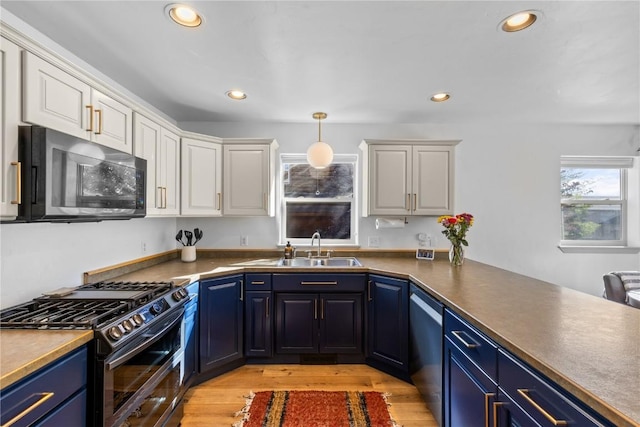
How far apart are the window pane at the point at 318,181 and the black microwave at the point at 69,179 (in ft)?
5.78

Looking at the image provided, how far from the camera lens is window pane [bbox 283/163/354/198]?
3324mm

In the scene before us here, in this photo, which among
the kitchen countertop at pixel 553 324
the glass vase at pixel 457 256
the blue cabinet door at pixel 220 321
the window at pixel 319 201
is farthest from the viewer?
the window at pixel 319 201

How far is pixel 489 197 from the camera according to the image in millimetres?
3236

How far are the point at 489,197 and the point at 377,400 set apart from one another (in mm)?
2459

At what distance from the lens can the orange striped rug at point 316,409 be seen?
1852mm

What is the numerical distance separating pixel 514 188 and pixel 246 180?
9.83ft

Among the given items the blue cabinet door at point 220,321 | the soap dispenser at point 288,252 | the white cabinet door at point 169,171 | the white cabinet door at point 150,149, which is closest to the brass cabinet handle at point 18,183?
the white cabinet door at point 150,149

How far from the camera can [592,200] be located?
334 centimetres

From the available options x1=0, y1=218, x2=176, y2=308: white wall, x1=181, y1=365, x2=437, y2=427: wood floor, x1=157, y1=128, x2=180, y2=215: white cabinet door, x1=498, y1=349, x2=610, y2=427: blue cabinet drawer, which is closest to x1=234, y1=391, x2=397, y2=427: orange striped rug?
x1=181, y1=365, x2=437, y2=427: wood floor

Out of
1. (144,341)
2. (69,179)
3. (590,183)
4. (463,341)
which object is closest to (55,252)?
(69,179)

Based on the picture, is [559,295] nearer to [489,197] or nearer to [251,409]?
[489,197]

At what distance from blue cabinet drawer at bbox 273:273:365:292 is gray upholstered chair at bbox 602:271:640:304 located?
6.69ft

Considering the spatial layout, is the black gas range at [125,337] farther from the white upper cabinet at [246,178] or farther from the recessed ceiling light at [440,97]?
the recessed ceiling light at [440,97]

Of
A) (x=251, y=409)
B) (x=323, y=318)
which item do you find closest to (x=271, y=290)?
(x=323, y=318)
